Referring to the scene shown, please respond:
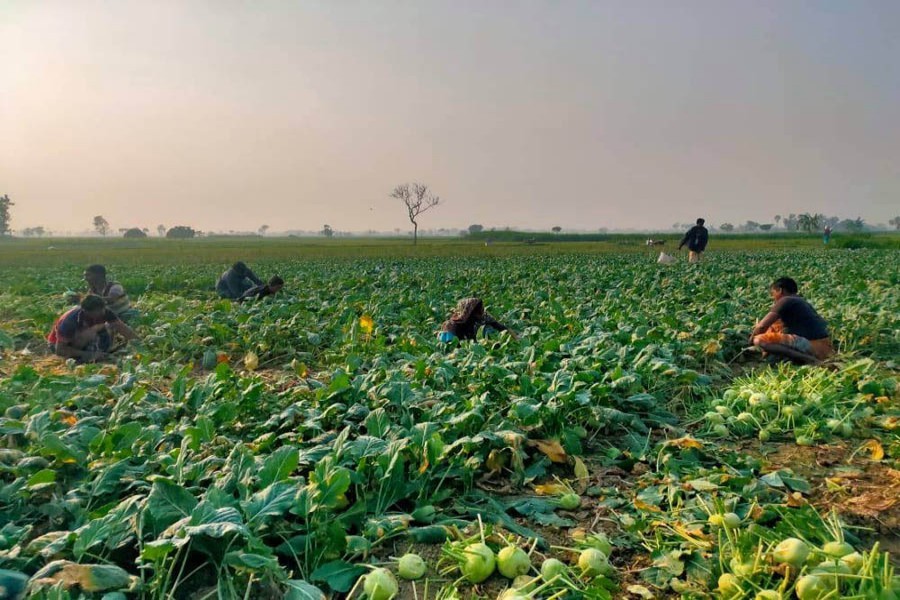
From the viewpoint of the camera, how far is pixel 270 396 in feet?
17.0

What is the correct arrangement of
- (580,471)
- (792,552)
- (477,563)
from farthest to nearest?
(580,471), (477,563), (792,552)

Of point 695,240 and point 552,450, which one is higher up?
point 695,240

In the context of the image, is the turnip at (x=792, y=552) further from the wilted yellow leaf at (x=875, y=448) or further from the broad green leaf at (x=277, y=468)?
the broad green leaf at (x=277, y=468)

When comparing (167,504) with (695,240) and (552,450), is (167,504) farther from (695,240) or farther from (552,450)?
(695,240)

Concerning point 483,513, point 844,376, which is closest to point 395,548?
point 483,513

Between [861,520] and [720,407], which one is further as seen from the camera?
[720,407]

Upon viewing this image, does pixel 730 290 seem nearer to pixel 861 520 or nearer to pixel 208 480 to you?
pixel 861 520

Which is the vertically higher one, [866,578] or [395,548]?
[866,578]

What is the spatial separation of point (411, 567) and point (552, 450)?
Answer: 1.71m

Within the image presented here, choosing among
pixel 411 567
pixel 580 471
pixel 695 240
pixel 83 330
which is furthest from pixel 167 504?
pixel 695 240

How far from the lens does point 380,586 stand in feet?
8.32

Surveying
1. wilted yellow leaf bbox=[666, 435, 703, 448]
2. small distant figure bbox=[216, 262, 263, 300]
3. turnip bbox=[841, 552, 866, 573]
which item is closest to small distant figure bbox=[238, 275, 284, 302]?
small distant figure bbox=[216, 262, 263, 300]

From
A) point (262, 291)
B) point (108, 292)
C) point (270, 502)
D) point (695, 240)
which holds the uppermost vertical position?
point (695, 240)

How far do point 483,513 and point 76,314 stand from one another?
7.47 m
